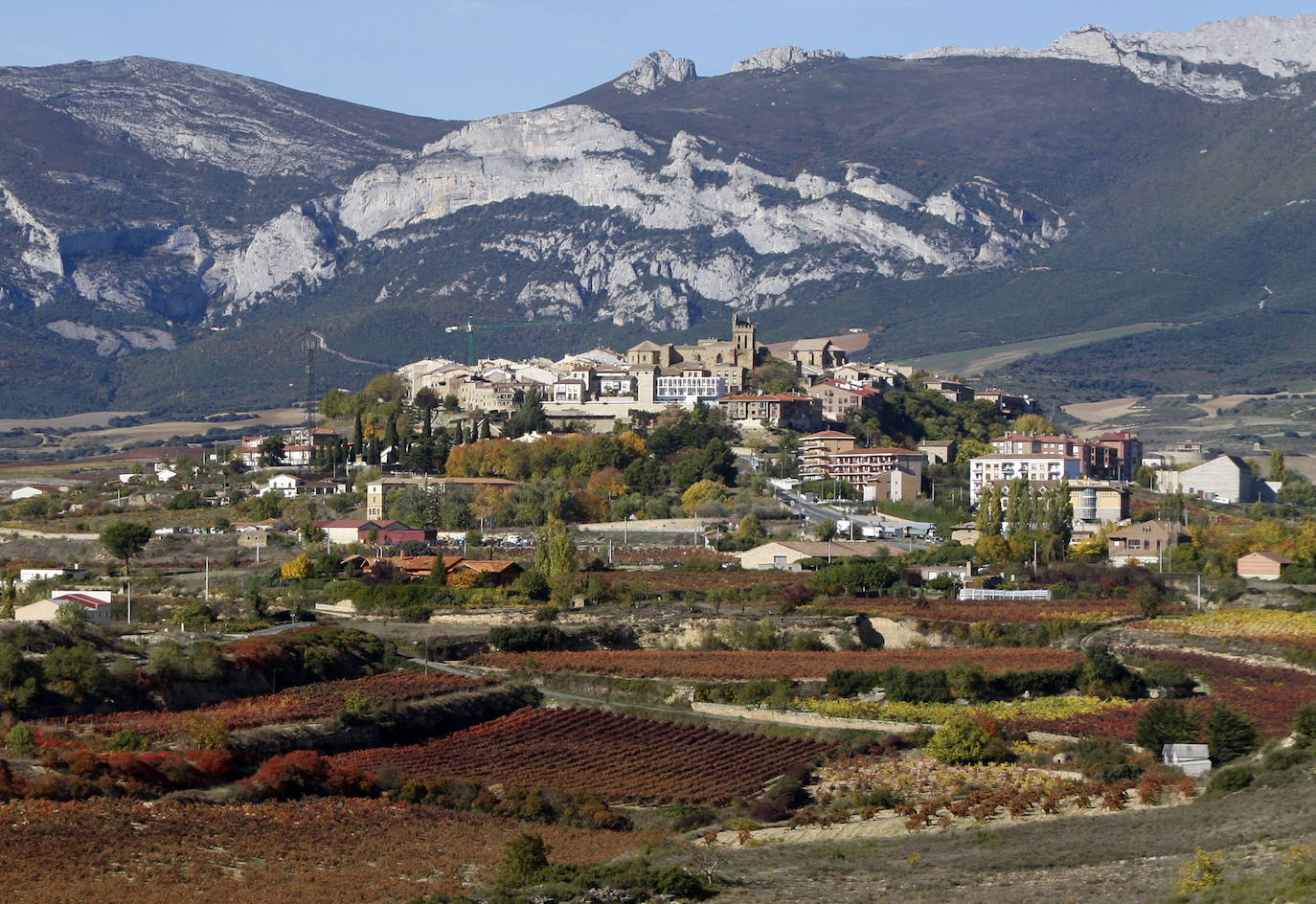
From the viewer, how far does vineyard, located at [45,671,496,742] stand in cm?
4666

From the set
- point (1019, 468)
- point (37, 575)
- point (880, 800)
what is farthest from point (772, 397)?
point (880, 800)

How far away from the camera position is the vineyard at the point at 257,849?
1342 inches

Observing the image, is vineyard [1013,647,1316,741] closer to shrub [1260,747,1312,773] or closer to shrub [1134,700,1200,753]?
shrub [1134,700,1200,753]

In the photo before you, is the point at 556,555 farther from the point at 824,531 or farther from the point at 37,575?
the point at 37,575

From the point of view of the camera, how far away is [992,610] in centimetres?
7131

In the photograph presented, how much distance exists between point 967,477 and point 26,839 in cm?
7907

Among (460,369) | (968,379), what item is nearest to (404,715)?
(460,369)

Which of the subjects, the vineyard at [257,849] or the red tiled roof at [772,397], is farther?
the red tiled roof at [772,397]

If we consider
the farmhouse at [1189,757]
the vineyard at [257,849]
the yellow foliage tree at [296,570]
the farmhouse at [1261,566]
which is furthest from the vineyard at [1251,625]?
the vineyard at [257,849]

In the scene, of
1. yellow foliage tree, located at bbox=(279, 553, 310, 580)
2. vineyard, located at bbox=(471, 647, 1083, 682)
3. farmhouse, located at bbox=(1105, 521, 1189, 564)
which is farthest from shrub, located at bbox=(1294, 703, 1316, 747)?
yellow foliage tree, located at bbox=(279, 553, 310, 580)

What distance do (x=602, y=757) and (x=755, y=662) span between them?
1350cm

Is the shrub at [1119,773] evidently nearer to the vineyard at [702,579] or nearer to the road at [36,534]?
the vineyard at [702,579]

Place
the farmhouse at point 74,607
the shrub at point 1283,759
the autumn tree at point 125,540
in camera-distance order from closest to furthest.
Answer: the shrub at point 1283,759 < the farmhouse at point 74,607 < the autumn tree at point 125,540

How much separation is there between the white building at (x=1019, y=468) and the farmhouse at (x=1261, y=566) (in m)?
25.3
